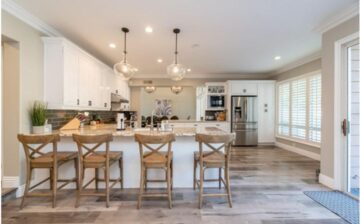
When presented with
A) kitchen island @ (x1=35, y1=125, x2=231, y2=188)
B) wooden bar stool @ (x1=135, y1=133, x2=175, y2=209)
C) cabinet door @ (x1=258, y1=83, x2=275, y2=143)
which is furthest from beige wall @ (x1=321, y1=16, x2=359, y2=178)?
cabinet door @ (x1=258, y1=83, x2=275, y2=143)

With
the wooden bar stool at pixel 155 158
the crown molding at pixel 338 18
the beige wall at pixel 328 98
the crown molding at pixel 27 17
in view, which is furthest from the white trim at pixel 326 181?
the crown molding at pixel 27 17

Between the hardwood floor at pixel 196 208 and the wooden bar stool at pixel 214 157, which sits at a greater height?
the wooden bar stool at pixel 214 157

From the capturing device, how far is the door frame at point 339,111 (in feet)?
10.8

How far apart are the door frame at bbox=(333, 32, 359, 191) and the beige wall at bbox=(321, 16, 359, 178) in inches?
2.1

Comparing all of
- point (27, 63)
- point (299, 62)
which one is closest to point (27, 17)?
point (27, 63)

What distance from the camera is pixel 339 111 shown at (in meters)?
3.32

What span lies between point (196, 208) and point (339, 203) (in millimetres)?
1945

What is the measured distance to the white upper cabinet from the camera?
3.60m

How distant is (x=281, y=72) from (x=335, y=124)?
13.4ft

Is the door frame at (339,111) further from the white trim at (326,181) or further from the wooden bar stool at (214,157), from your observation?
the wooden bar stool at (214,157)

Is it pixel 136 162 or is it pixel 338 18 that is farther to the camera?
pixel 136 162

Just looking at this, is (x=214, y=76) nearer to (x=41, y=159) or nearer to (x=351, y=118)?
(x=351, y=118)

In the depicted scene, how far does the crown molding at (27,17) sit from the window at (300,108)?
225 inches

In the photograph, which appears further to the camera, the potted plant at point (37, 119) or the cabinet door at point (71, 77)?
the cabinet door at point (71, 77)
